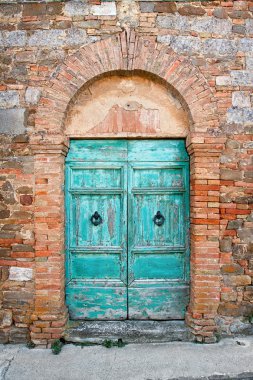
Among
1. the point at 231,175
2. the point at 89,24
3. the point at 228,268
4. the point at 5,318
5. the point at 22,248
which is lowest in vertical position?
the point at 5,318

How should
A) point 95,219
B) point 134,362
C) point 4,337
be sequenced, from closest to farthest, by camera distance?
point 134,362 < point 4,337 < point 95,219

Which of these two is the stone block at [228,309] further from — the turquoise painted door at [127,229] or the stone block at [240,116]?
the stone block at [240,116]

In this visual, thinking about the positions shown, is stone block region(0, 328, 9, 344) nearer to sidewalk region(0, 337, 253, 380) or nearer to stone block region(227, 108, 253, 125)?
sidewalk region(0, 337, 253, 380)

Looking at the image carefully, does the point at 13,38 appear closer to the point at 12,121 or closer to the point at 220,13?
the point at 12,121

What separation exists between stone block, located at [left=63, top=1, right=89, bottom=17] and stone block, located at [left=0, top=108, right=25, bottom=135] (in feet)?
4.23

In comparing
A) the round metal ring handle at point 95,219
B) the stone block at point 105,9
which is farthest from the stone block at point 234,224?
the stone block at point 105,9

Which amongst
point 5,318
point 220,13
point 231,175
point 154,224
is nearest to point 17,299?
point 5,318

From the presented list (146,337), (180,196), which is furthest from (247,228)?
(146,337)

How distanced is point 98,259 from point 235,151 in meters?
2.15

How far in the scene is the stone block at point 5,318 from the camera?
141 inches

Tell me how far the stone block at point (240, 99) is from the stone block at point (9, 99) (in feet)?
8.54

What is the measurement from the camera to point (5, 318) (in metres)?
3.59

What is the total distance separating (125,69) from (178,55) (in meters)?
0.65

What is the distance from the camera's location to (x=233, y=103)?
3635 mm
